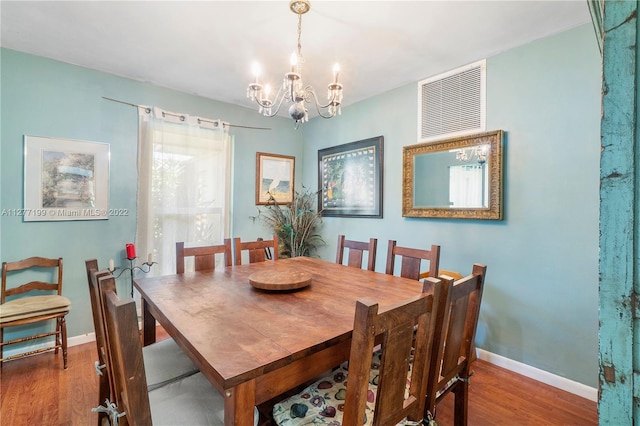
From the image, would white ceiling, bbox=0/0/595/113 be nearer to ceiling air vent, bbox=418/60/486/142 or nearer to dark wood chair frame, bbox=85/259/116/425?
ceiling air vent, bbox=418/60/486/142

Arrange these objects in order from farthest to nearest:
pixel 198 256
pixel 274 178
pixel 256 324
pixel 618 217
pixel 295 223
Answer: pixel 274 178, pixel 295 223, pixel 198 256, pixel 256 324, pixel 618 217

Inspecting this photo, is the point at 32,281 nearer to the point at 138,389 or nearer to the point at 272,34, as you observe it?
the point at 138,389

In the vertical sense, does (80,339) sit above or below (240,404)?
below

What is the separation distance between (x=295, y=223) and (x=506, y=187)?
2.42 m

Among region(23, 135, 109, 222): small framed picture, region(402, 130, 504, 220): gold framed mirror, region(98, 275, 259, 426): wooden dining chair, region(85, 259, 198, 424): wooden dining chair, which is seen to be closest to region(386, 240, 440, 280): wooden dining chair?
region(402, 130, 504, 220): gold framed mirror

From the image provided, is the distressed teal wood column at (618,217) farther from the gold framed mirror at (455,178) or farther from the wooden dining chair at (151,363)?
the gold framed mirror at (455,178)

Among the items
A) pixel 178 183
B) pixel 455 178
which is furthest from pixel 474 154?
pixel 178 183

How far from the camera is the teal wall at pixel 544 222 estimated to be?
6.36ft

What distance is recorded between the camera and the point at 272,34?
2.12 m

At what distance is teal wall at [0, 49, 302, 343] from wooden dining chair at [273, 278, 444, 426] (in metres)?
2.60

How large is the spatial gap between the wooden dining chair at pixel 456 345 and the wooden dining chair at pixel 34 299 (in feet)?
8.91

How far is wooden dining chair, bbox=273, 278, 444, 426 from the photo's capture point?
31.0 inches

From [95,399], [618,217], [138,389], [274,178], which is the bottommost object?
[95,399]

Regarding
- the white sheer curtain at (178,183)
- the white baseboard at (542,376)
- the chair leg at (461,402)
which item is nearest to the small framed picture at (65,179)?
the white sheer curtain at (178,183)
